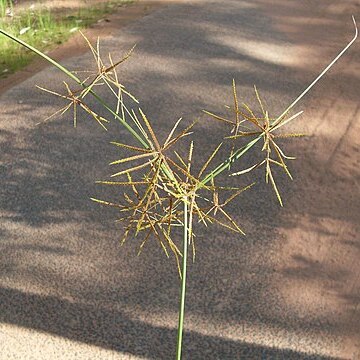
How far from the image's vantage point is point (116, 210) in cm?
759

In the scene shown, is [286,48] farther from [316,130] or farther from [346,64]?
[316,130]

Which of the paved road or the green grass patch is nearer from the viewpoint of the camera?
the paved road

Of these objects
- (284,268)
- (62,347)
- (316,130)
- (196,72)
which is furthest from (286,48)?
(62,347)

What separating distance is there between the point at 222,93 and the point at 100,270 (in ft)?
14.3

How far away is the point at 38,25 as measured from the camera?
42.1 ft

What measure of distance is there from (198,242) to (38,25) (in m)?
7.16

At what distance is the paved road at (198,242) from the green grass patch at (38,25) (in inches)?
41.0

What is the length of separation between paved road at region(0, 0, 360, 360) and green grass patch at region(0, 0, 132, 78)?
1.04m

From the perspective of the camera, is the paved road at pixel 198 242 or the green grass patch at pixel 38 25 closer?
the paved road at pixel 198 242

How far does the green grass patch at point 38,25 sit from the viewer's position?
11.5m

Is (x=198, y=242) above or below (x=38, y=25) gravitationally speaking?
below

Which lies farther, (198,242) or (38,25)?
(38,25)

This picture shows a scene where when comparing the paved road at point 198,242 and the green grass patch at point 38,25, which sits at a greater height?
the green grass patch at point 38,25

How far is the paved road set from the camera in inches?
233
